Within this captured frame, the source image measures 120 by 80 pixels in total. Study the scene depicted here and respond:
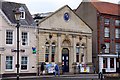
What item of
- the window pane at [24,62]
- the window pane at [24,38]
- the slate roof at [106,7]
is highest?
the slate roof at [106,7]

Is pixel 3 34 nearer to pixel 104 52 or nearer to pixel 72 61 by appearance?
pixel 72 61

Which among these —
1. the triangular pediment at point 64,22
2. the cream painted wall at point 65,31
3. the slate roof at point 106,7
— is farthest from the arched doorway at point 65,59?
the slate roof at point 106,7

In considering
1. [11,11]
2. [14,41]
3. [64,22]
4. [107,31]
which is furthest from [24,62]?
[107,31]

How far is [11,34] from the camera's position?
4675 cm

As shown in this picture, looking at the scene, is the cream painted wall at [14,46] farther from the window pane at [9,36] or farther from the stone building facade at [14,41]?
the window pane at [9,36]

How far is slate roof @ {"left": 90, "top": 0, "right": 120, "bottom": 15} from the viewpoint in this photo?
64675mm

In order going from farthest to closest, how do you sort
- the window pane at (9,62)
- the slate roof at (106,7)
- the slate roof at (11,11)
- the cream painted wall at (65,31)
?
the slate roof at (106,7) < the cream painted wall at (65,31) < the slate roof at (11,11) < the window pane at (9,62)

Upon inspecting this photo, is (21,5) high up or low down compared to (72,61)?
up

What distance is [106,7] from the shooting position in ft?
220

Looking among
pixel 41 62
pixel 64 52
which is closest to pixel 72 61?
pixel 64 52

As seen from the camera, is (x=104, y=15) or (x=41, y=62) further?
(x=104, y=15)

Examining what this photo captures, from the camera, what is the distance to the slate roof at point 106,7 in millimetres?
64675

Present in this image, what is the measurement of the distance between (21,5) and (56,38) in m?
7.14

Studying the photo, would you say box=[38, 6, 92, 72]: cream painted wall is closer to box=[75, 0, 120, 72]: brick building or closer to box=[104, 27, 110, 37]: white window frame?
box=[75, 0, 120, 72]: brick building
